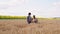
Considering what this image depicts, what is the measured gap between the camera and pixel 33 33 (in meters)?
6.97

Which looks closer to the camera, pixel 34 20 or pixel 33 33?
pixel 33 33

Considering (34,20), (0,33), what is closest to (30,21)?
(34,20)

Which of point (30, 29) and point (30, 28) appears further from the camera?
point (30, 28)

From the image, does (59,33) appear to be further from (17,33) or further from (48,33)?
(17,33)

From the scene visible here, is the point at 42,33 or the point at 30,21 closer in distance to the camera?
the point at 42,33

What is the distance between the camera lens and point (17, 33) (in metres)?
7.06

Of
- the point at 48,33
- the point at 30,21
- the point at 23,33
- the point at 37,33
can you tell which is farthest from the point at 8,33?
the point at 30,21

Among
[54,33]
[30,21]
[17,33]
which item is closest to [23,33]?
[17,33]

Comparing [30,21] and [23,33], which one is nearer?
[23,33]

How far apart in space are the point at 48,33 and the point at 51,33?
0.13m

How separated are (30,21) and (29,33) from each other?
17.5 feet

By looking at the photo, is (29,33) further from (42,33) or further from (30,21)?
(30,21)

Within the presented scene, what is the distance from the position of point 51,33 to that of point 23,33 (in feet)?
3.66

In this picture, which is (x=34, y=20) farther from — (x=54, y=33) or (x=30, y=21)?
(x=54, y=33)
